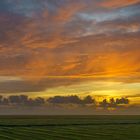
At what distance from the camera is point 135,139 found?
57438 mm

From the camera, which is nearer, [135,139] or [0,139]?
[0,139]

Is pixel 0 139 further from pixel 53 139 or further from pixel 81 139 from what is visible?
pixel 81 139

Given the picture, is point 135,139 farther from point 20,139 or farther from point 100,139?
point 20,139

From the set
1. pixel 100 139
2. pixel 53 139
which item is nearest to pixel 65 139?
pixel 53 139

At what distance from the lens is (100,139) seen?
56.3 meters

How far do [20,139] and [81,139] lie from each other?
10081 millimetres

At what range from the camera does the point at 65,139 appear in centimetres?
5438

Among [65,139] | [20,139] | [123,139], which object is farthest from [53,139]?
[123,139]

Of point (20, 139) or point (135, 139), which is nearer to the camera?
point (20, 139)

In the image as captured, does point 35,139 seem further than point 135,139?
No

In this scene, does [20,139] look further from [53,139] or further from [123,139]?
[123,139]

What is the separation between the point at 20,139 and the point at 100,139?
13501 mm

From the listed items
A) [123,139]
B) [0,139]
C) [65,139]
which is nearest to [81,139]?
[65,139]

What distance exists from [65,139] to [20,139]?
7336mm
